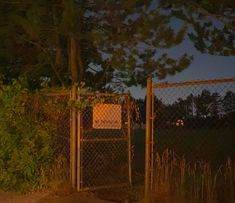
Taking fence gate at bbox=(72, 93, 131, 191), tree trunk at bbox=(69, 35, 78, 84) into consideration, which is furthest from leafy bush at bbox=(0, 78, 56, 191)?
tree trunk at bbox=(69, 35, 78, 84)

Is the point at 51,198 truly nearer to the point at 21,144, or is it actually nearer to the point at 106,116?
the point at 21,144

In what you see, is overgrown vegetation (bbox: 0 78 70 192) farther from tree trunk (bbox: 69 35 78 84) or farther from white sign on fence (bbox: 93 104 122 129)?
tree trunk (bbox: 69 35 78 84)

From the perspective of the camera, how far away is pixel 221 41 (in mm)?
13938

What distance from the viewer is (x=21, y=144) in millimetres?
12172

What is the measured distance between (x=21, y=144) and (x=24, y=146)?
135 millimetres

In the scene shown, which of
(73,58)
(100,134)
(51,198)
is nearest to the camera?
(51,198)

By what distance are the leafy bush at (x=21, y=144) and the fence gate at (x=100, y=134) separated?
660 millimetres

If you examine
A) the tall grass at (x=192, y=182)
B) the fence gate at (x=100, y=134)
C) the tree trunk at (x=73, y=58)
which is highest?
the tree trunk at (x=73, y=58)

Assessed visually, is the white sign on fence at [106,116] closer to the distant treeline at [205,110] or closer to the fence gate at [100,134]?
the fence gate at [100,134]

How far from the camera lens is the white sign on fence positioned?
1176 centimetres

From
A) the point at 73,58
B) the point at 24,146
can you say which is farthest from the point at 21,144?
the point at 73,58

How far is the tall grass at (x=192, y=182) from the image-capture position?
30.8 feet

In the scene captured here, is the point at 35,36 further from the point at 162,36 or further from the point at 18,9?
the point at 162,36

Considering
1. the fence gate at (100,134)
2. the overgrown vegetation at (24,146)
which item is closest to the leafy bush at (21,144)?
the overgrown vegetation at (24,146)
